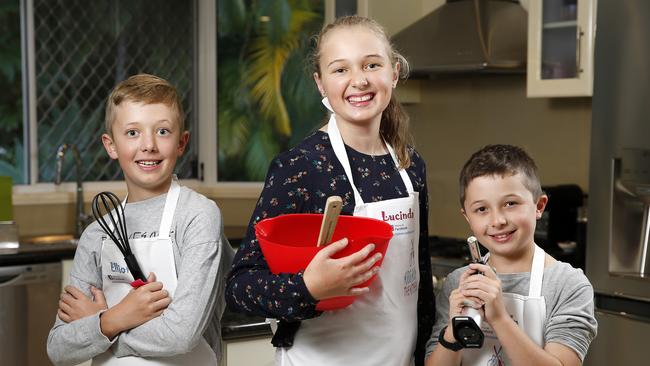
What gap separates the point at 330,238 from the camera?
1.25 meters

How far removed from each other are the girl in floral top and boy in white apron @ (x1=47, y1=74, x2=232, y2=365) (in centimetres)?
11

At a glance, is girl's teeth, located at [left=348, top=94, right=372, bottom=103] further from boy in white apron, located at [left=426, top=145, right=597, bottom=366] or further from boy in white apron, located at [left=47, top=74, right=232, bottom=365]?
boy in white apron, located at [left=47, top=74, right=232, bottom=365]

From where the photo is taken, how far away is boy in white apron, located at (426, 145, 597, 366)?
1366 mm

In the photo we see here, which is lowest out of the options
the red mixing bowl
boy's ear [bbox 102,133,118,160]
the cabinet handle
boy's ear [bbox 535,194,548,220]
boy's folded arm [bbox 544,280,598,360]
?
boy's folded arm [bbox 544,280,598,360]

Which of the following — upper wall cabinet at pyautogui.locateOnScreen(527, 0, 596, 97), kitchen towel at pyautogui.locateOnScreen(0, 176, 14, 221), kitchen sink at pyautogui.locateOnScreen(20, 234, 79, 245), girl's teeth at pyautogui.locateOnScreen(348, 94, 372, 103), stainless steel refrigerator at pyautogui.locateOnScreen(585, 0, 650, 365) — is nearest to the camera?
girl's teeth at pyautogui.locateOnScreen(348, 94, 372, 103)

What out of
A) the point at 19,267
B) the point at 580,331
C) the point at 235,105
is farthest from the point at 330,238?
the point at 235,105

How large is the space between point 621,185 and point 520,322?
1553 mm

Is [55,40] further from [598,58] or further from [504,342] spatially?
[504,342]

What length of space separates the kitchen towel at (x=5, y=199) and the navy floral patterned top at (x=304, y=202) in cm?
233

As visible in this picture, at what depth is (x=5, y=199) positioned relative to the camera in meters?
3.51

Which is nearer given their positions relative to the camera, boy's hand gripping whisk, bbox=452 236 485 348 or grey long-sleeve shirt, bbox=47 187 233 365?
boy's hand gripping whisk, bbox=452 236 485 348

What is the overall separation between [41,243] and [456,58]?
1.91 meters

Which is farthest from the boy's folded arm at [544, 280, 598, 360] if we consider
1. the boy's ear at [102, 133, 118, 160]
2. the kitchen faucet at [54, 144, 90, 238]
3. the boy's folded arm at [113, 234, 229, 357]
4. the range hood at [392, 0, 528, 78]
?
the kitchen faucet at [54, 144, 90, 238]

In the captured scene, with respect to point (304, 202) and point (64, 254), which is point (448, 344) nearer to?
point (304, 202)
